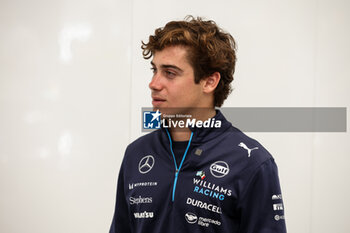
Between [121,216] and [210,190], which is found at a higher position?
[210,190]

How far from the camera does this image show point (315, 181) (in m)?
2.21

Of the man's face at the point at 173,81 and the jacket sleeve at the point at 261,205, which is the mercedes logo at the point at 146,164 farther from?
the jacket sleeve at the point at 261,205

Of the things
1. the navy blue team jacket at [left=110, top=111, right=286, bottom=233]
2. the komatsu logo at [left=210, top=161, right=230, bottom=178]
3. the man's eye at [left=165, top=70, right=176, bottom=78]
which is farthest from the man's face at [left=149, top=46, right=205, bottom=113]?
the komatsu logo at [left=210, top=161, right=230, bottom=178]

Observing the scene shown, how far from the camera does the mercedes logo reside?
134cm

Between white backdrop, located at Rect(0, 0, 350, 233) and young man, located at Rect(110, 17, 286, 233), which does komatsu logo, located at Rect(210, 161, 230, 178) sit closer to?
young man, located at Rect(110, 17, 286, 233)

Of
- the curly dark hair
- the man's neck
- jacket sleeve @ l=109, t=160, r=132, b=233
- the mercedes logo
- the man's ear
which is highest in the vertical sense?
the curly dark hair

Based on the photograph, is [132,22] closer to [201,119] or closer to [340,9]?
[201,119]

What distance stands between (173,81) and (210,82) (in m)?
0.17

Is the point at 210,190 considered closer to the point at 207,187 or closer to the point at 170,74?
the point at 207,187

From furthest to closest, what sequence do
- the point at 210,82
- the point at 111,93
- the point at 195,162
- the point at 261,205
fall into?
1. the point at 111,93
2. the point at 210,82
3. the point at 195,162
4. the point at 261,205

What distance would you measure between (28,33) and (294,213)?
207cm

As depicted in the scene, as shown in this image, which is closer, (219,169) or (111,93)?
(219,169)

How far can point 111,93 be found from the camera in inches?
88.4

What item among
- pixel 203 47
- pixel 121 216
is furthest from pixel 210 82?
pixel 121 216
